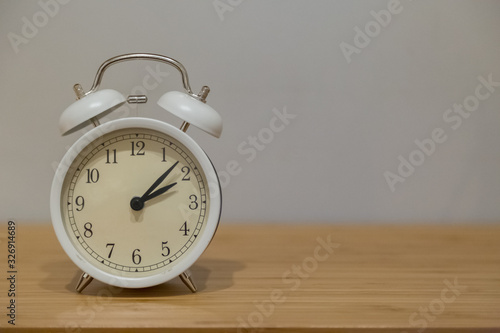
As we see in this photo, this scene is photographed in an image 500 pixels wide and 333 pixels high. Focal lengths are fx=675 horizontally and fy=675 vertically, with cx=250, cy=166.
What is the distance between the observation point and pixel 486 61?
→ 5.66 feet

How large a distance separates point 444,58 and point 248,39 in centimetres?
50

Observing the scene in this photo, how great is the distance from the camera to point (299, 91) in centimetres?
169

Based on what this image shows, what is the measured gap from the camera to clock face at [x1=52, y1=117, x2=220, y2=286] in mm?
1029

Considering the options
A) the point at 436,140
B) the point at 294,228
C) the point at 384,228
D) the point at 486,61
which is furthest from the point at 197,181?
the point at 486,61
